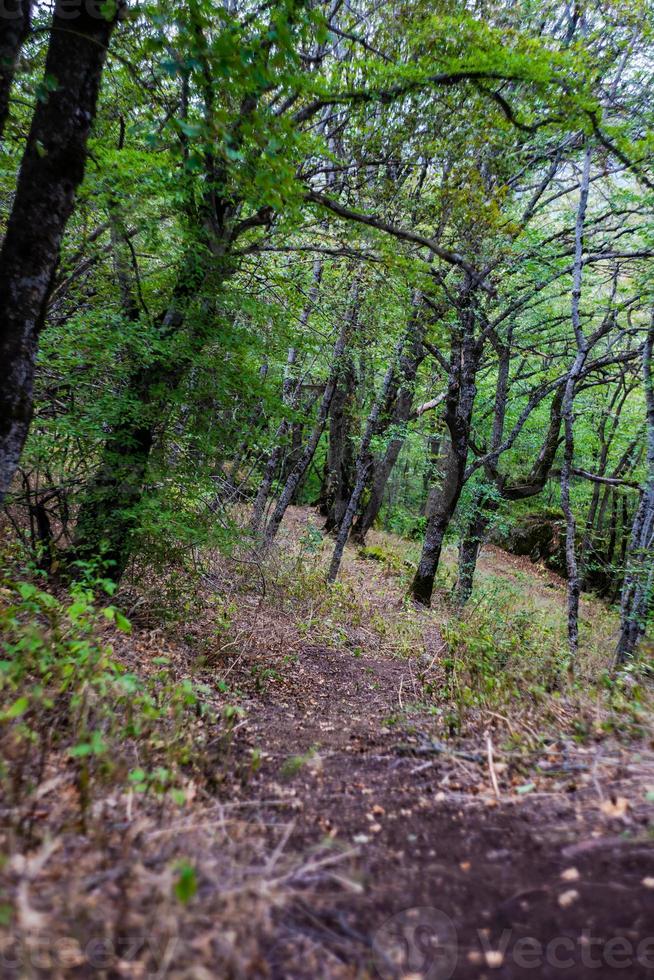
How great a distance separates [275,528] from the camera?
10.3 m

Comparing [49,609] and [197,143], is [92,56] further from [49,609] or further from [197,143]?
[49,609]

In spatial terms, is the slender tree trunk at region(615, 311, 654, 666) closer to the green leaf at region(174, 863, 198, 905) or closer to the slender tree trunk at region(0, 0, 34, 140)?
the green leaf at region(174, 863, 198, 905)

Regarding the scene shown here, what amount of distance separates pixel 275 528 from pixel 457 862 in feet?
26.9

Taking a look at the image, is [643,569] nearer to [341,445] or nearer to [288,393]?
[288,393]

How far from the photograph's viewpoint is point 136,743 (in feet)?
10.0

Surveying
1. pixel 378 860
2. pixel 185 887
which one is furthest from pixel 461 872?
pixel 185 887

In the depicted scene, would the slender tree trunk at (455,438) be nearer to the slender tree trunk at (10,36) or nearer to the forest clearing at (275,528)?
the forest clearing at (275,528)

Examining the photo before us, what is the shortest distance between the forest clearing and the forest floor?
0.01 meters

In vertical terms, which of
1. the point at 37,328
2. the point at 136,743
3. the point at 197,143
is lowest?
the point at 136,743

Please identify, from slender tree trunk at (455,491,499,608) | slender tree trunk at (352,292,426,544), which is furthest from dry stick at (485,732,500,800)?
slender tree trunk at (455,491,499,608)

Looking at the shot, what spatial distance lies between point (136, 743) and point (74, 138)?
4.00m

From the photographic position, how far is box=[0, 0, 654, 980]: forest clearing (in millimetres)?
1855

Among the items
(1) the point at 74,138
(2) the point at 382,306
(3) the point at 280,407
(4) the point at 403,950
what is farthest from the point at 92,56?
(2) the point at 382,306

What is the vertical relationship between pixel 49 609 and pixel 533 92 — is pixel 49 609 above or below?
below
